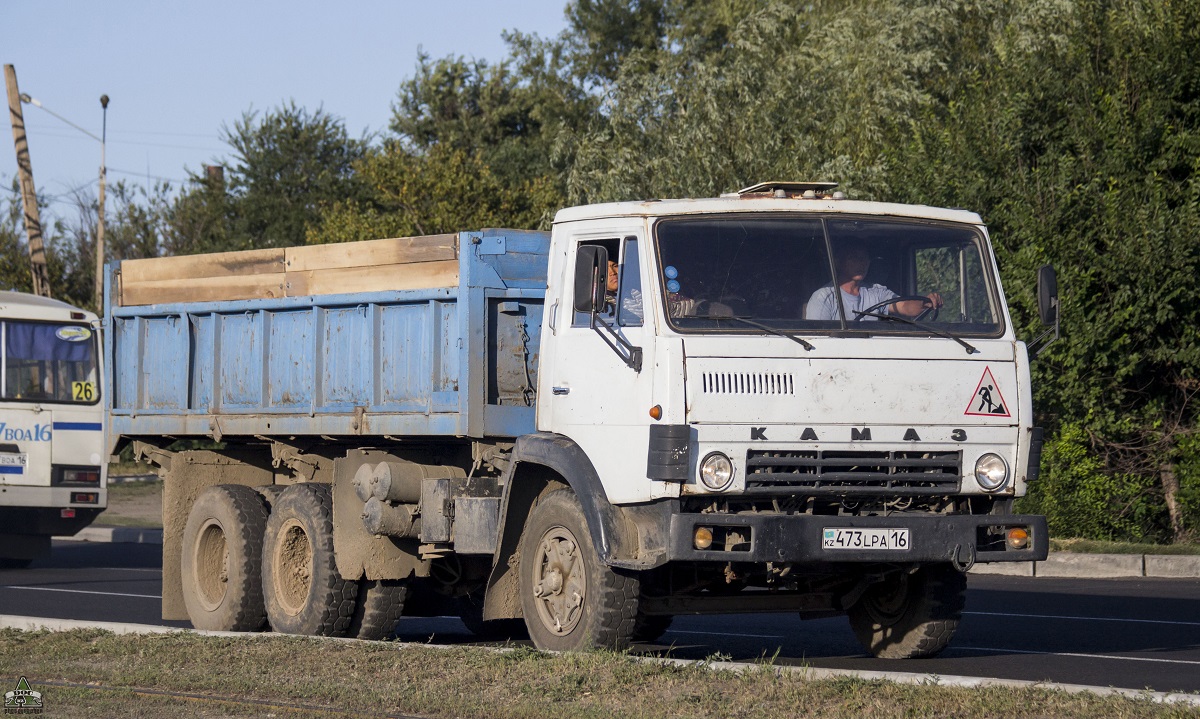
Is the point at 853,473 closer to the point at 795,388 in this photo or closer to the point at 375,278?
the point at 795,388

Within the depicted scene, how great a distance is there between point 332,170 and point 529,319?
1644 inches

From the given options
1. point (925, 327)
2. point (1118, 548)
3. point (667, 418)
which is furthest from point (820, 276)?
point (1118, 548)

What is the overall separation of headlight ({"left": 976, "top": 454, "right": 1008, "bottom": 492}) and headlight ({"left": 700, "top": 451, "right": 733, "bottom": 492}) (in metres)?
1.39

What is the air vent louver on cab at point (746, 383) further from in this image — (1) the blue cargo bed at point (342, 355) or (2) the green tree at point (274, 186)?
(2) the green tree at point (274, 186)

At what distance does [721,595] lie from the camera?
904cm

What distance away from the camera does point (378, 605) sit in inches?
425

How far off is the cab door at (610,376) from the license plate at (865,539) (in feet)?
3.06

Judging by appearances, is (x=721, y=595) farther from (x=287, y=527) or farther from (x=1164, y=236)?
(x=1164, y=236)

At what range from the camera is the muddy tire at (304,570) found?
10.7 metres

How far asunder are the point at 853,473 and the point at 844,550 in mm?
392

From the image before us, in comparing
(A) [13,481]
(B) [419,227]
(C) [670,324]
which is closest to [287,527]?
(C) [670,324]

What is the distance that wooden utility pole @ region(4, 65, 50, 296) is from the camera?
34.5 meters

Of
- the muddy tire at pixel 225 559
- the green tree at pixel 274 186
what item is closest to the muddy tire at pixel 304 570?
the muddy tire at pixel 225 559

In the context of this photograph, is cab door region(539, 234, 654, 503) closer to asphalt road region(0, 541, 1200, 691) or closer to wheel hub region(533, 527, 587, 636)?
wheel hub region(533, 527, 587, 636)
